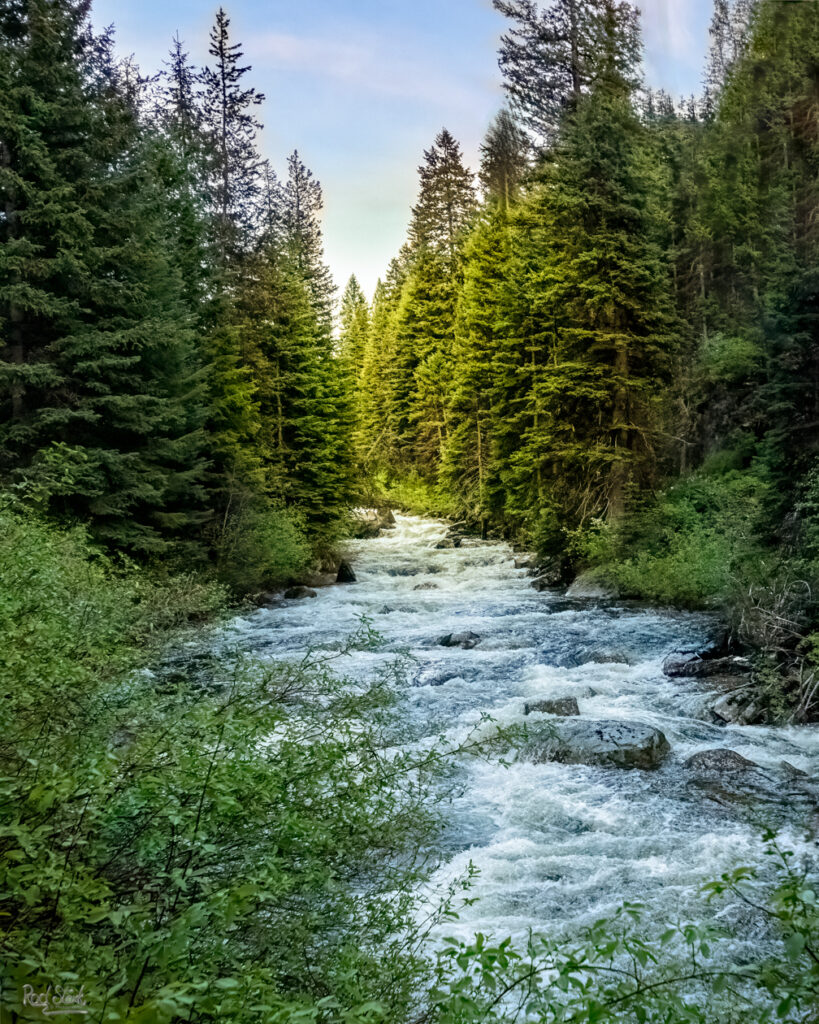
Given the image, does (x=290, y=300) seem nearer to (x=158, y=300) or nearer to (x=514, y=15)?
(x=158, y=300)

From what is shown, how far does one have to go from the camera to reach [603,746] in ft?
27.0

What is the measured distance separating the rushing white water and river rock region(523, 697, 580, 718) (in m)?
0.17

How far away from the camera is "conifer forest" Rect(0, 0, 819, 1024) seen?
306 centimetres

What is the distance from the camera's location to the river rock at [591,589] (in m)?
17.7

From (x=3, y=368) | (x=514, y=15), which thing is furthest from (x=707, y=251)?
(x=3, y=368)

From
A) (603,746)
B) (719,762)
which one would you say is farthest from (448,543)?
(719,762)

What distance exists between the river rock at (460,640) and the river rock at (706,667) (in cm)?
351

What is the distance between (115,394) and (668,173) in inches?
1058

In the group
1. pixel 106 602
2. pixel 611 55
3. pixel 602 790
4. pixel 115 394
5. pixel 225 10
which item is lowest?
pixel 602 790

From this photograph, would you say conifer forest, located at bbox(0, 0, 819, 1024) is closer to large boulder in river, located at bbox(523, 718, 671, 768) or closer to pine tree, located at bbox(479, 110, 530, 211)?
large boulder in river, located at bbox(523, 718, 671, 768)

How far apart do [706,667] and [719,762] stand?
3.51 meters

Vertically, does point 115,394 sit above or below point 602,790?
above

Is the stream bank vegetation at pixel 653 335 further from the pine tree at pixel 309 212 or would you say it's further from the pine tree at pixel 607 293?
the pine tree at pixel 309 212

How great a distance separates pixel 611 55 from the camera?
19.7 m
